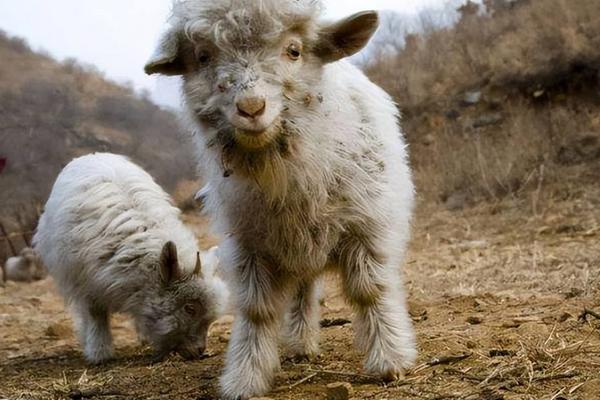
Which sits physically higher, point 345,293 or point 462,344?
point 345,293

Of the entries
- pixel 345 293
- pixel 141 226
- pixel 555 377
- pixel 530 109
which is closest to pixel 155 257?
pixel 141 226

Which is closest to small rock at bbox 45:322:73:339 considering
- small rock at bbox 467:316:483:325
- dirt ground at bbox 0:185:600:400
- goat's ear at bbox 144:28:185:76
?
dirt ground at bbox 0:185:600:400

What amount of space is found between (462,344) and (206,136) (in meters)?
1.92

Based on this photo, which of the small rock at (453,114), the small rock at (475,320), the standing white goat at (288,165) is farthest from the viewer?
the small rock at (453,114)

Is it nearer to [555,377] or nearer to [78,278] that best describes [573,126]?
[78,278]

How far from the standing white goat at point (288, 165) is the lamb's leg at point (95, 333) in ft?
8.35

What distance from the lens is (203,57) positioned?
3094 mm

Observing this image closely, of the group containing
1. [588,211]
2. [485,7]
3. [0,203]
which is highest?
[485,7]

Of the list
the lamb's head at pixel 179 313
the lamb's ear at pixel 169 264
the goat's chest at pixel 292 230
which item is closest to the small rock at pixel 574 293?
the goat's chest at pixel 292 230

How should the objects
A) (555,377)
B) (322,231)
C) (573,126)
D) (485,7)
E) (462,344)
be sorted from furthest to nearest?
(485,7), (573,126), (462,344), (322,231), (555,377)

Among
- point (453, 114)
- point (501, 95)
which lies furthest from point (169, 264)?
point (453, 114)

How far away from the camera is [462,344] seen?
13.4ft

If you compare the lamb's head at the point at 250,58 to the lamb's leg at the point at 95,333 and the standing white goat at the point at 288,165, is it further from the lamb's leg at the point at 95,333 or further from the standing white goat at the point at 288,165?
the lamb's leg at the point at 95,333

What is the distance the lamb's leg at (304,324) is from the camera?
15.2ft
